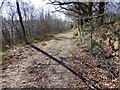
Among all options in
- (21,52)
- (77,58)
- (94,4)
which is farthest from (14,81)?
(94,4)

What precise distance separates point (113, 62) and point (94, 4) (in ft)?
30.1

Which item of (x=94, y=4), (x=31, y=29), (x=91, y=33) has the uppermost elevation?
(x=94, y=4)

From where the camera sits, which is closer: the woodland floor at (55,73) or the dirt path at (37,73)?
the woodland floor at (55,73)

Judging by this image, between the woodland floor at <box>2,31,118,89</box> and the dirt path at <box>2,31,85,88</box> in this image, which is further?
the dirt path at <box>2,31,85,88</box>

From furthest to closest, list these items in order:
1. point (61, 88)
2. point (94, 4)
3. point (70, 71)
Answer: point (94, 4)
point (70, 71)
point (61, 88)

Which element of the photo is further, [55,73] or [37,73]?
[37,73]

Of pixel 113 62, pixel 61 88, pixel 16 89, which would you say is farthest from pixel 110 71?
pixel 16 89

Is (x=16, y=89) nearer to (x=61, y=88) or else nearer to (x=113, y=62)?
(x=61, y=88)

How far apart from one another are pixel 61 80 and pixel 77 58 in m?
2.71

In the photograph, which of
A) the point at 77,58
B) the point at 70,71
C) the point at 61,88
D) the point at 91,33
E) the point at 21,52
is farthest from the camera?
the point at 21,52

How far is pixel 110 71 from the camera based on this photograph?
7.66 m

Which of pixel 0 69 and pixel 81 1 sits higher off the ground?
pixel 81 1

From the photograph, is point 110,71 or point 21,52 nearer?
point 110,71

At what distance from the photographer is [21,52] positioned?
1216cm
